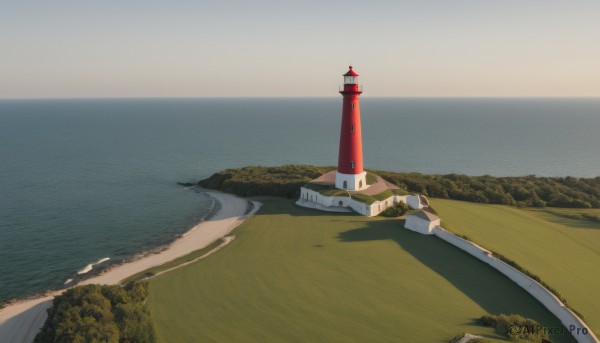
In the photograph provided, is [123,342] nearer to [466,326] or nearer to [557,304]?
[466,326]

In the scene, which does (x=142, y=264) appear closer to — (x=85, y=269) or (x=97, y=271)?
(x=97, y=271)

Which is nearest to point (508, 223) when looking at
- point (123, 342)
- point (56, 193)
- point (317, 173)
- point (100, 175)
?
point (317, 173)

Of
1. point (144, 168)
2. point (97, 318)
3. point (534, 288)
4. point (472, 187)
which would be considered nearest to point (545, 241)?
point (534, 288)

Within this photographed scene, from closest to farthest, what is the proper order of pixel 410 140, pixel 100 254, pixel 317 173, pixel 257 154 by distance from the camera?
pixel 100 254 → pixel 317 173 → pixel 257 154 → pixel 410 140

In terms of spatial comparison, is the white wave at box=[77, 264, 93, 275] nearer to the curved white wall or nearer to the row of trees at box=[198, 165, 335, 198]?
the row of trees at box=[198, 165, 335, 198]

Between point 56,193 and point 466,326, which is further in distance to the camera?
point 56,193

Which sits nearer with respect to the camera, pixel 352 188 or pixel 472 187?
pixel 352 188

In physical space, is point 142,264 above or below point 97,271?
above

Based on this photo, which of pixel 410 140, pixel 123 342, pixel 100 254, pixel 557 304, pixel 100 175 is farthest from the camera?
pixel 410 140
